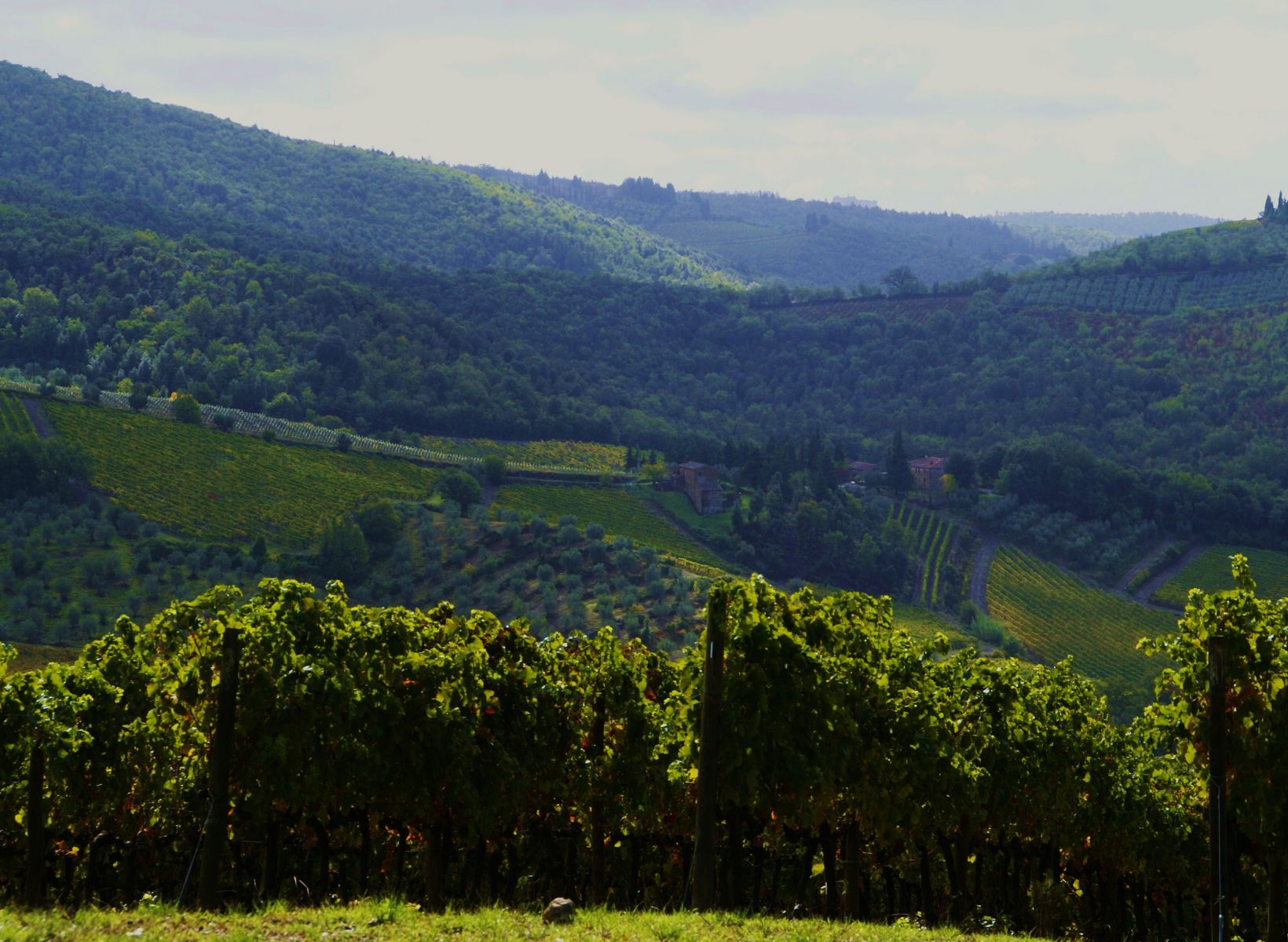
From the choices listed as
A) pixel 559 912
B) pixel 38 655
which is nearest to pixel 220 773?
pixel 559 912

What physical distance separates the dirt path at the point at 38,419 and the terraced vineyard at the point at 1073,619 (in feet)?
248

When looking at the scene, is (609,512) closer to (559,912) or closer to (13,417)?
(13,417)

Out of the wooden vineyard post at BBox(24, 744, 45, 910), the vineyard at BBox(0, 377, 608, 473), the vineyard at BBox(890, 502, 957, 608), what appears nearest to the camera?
the wooden vineyard post at BBox(24, 744, 45, 910)

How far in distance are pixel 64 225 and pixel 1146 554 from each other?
432 feet

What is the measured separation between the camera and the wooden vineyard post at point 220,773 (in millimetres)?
15656

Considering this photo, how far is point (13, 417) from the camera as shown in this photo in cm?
10144

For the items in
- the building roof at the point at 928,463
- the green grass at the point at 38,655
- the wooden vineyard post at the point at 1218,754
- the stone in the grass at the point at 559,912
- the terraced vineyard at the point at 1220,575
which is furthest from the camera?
the building roof at the point at 928,463

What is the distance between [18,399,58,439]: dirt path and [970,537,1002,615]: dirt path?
7455cm

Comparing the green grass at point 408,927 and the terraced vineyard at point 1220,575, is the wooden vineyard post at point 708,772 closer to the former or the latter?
the green grass at point 408,927

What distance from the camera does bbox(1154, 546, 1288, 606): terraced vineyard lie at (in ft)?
342

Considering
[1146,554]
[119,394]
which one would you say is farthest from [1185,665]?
[119,394]

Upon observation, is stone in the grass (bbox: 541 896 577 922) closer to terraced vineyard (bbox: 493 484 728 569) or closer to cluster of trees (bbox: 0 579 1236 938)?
cluster of trees (bbox: 0 579 1236 938)

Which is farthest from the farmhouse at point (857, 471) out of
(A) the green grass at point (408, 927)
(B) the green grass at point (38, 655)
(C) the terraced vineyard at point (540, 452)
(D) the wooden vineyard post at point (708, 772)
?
(A) the green grass at point (408, 927)

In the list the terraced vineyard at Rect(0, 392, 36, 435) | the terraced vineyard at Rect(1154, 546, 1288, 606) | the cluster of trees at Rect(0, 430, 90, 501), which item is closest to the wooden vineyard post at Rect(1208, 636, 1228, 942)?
the cluster of trees at Rect(0, 430, 90, 501)
